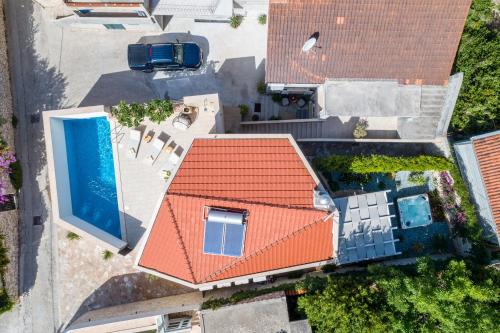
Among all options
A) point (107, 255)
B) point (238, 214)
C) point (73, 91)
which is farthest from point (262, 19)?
point (107, 255)

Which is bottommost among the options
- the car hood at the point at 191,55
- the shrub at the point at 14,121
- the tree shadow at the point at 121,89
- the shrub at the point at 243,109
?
the shrub at the point at 243,109

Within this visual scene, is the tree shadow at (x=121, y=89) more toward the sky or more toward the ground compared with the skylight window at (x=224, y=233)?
more toward the sky

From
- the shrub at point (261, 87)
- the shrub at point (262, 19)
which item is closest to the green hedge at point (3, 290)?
the shrub at point (261, 87)

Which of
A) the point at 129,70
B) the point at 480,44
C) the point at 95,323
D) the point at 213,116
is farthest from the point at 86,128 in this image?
the point at 480,44

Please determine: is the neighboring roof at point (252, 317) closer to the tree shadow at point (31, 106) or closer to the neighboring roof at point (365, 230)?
the neighboring roof at point (365, 230)

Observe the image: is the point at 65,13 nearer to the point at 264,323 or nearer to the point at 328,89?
the point at 328,89

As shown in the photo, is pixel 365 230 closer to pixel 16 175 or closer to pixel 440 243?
pixel 440 243

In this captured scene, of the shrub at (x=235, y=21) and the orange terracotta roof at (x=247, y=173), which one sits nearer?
the orange terracotta roof at (x=247, y=173)
